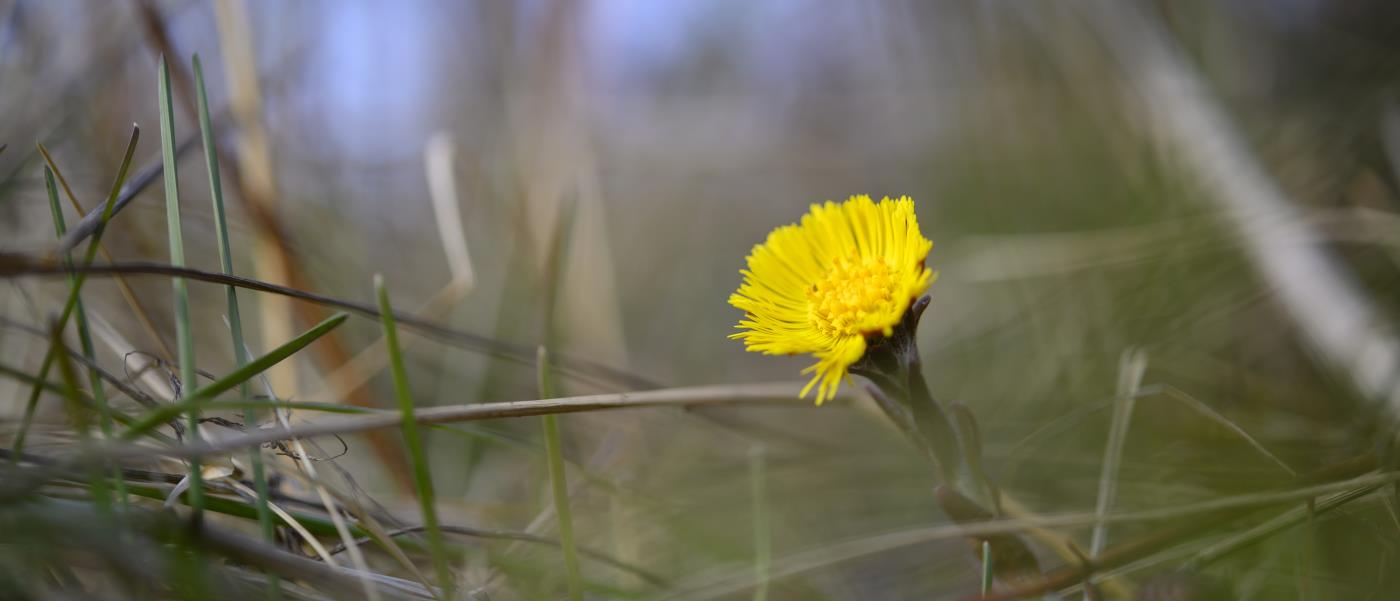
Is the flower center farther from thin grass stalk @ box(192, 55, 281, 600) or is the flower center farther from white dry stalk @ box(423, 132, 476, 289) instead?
white dry stalk @ box(423, 132, 476, 289)

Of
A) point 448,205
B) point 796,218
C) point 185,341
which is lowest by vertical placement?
point 185,341

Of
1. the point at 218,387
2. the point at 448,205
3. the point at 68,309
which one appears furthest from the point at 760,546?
the point at 448,205

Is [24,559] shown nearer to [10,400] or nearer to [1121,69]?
[10,400]

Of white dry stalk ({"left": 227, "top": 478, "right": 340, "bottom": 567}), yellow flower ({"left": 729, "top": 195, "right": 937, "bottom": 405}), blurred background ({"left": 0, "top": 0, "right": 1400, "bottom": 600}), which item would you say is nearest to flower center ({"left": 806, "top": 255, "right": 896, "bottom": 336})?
yellow flower ({"left": 729, "top": 195, "right": 937, "bottom": 405})

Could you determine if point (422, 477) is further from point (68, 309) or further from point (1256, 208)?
point (1256, 208)

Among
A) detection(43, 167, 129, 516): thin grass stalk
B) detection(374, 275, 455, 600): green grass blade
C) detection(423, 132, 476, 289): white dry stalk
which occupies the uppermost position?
detection(423, 132, 476, 289): white dry stalk

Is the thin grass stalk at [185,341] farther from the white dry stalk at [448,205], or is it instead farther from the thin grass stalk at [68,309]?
the white dry stalk at [448,205]

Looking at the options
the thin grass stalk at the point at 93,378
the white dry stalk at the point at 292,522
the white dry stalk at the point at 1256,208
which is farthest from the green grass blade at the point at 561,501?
the white dry stalk at the point at 1256,208

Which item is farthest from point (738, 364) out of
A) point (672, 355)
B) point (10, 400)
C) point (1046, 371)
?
point (10, 400)
